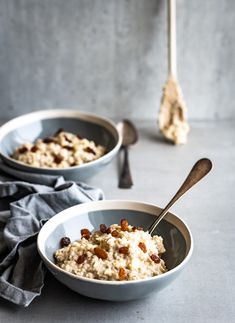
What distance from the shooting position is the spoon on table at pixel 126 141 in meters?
1.69

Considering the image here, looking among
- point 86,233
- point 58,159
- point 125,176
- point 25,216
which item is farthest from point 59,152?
point 86,233

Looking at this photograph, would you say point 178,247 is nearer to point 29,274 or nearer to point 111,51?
point 29,274

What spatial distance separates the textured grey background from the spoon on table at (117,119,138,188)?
0.12 meters

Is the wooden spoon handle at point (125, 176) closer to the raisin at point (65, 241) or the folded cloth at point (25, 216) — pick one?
the folded cloth at point (25, 216)

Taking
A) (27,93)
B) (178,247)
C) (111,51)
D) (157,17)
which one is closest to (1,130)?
Result: (27,93)

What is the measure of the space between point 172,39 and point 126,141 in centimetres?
34

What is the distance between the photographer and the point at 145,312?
1193mm

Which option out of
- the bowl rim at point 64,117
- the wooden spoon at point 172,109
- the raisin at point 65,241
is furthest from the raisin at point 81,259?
the wooden spoon at point 172,109

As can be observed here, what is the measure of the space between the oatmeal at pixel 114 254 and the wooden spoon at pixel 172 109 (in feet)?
2.17

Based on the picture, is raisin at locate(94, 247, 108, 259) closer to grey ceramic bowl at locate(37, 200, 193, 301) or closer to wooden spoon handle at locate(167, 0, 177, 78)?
grey ceramic bowl at locate(37, 200, 193, 301)

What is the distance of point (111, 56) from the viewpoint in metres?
1.98

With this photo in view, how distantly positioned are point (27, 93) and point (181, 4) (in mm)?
584

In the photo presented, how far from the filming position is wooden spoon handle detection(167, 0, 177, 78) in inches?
71.9

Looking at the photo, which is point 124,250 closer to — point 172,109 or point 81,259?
point 81,259
